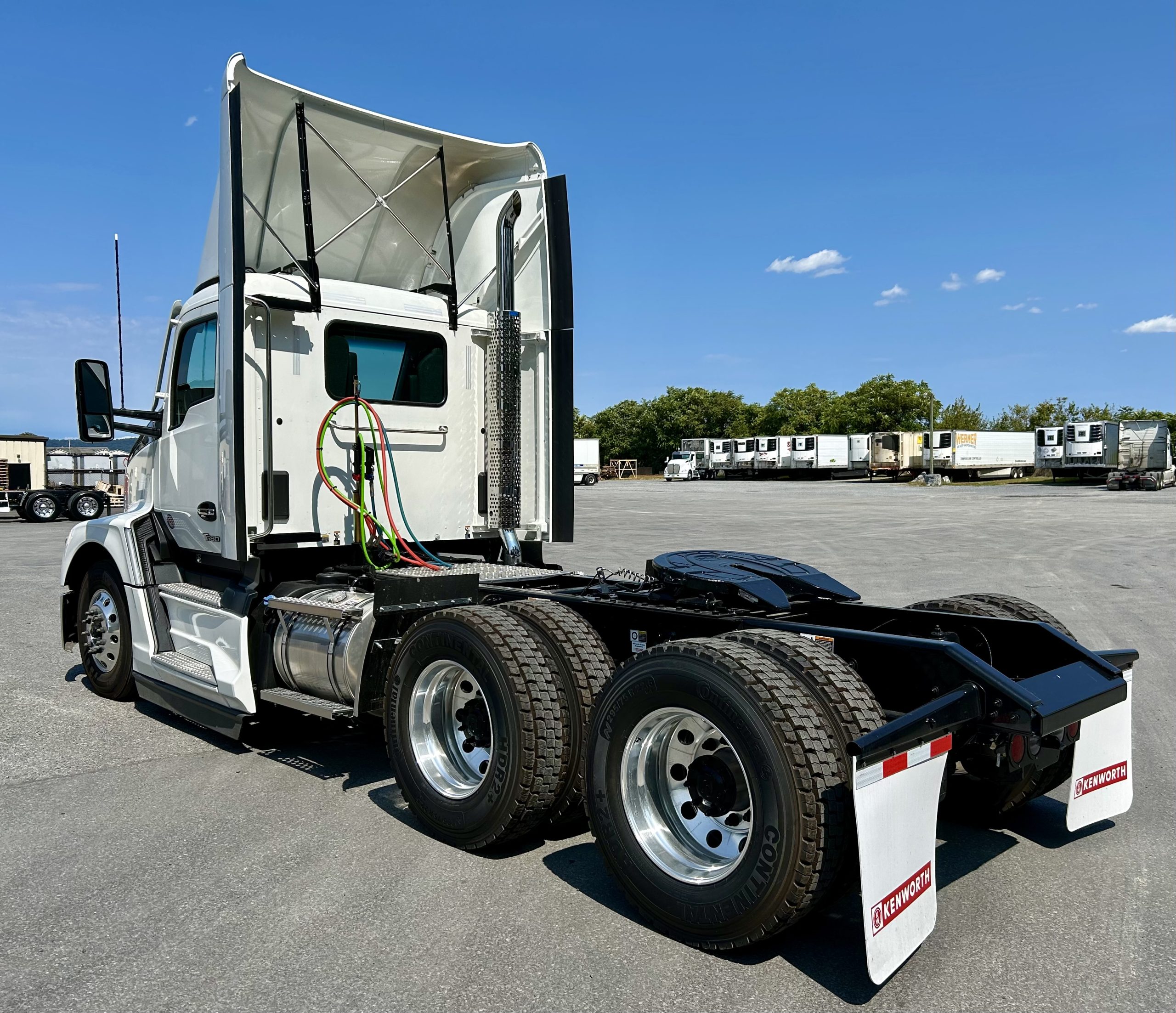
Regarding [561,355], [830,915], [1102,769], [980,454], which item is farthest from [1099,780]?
[980,454]

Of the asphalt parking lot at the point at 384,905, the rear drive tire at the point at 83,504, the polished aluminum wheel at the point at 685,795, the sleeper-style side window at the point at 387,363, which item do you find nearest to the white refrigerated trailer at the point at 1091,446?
the rear drive tire at the point at 83,504

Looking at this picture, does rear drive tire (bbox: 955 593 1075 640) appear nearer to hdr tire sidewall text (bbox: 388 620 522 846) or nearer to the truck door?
hdr tire sidewall text (bbox: 388 620 522 846)

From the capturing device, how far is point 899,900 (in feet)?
9.50

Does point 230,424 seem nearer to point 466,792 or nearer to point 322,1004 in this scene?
point 466,792

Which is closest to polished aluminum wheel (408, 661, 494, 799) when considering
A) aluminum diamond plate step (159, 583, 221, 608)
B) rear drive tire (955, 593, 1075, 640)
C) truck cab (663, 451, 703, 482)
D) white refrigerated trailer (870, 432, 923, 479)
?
aluminum diamond plate step (159, 583, 221, 608)

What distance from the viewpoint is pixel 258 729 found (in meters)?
6.09

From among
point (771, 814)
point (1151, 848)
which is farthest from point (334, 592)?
point (1151, 848)

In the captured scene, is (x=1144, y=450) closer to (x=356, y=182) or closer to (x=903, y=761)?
(x=356, y=182)

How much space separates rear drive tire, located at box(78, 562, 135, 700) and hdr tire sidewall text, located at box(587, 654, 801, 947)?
441cm

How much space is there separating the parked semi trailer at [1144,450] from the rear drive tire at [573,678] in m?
45.7

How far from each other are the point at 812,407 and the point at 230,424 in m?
87.3

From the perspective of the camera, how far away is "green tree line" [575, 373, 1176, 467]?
7594 centimetres

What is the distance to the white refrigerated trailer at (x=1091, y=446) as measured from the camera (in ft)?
153

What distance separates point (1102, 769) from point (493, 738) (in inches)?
101
